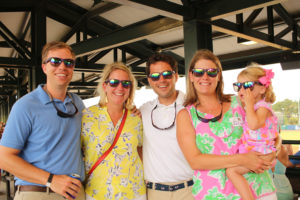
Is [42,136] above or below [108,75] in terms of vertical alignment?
below

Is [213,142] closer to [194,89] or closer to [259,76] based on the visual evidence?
[194,89]

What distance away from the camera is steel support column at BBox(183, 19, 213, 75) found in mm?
3654

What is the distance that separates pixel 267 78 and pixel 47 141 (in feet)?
5.02

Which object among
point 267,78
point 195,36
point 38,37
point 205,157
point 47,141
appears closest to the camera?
point 205,157

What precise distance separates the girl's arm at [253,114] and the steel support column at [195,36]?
6.03 feet

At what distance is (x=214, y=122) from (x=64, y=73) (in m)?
1.02

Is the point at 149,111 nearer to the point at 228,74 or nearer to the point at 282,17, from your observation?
the point at 282,17

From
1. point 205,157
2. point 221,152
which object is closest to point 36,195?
point 205,157

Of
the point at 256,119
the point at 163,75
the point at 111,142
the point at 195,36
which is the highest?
the point at 195,36

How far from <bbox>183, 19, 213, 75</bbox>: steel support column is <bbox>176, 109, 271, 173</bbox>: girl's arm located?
1996mm

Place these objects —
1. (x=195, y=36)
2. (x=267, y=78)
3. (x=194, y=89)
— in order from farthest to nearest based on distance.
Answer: (x=195, y=36)
(x=267, y=78)
(x=194, y=89)

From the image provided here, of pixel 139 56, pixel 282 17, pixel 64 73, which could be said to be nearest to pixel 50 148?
pixel 64 73

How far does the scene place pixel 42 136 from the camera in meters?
1.78

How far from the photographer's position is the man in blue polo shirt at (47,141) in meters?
1.71
